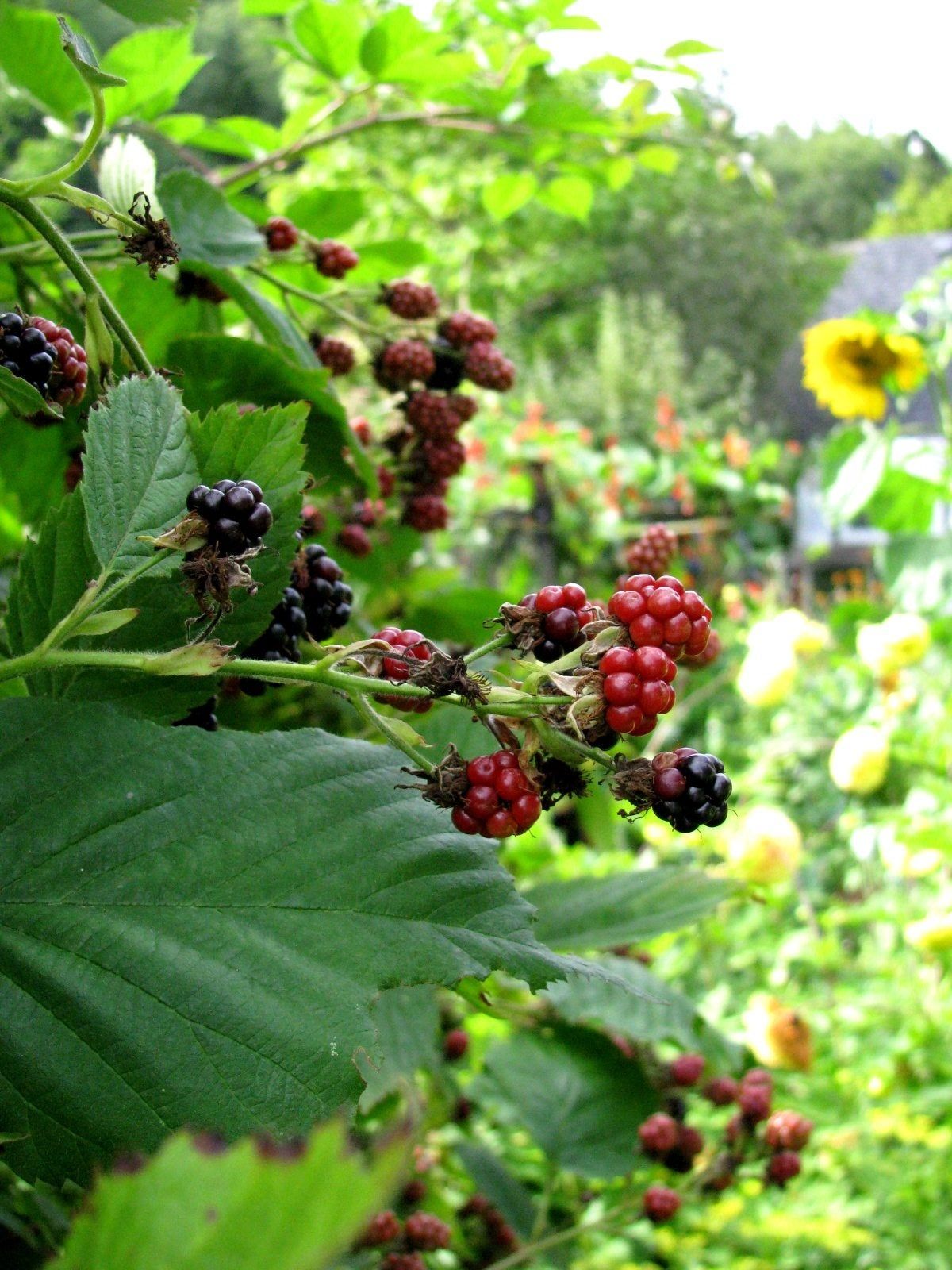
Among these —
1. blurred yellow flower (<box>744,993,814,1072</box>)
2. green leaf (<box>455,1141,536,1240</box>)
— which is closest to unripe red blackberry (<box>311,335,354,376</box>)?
green leaf (<box>455,1141,536,1240</box>)

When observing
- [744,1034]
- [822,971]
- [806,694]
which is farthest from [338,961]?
[806,694]

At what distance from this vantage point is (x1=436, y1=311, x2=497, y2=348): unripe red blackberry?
0.74 metres

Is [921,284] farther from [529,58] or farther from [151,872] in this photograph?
[151,872]

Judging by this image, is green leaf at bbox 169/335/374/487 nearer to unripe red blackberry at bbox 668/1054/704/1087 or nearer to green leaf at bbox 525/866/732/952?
green leaf at bbox 525/866/732/952

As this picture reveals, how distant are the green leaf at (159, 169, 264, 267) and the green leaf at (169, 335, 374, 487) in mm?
57

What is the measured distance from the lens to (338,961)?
0.39 m

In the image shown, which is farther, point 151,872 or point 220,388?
point 220,388

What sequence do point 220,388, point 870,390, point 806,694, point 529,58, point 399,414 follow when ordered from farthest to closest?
point 806,694 < point 870,390 < point 529,58 < point 399,414 < point 220,388

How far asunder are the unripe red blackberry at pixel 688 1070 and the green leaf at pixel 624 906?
16.0 inches

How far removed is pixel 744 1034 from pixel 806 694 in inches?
82.6

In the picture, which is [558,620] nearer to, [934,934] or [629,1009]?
[629,1009]

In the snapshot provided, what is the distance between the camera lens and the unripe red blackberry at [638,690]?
38 cm

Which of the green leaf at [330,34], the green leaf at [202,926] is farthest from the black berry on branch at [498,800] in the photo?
the green leaf at [330,34]

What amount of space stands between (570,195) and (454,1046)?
37.3 inches
